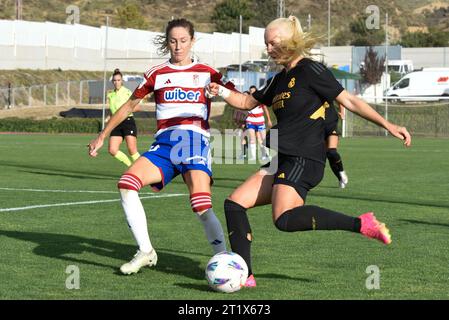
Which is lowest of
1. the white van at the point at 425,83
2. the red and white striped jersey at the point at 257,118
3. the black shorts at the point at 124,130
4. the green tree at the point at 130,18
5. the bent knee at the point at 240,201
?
the bent knee at the point at 240,201

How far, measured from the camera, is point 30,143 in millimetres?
35812

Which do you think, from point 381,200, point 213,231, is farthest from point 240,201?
point 381,200

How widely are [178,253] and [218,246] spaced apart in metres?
1.30

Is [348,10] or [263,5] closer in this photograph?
[263,5]

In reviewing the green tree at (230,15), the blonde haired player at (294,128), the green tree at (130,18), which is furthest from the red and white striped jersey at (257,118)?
the green tree at (230,15)

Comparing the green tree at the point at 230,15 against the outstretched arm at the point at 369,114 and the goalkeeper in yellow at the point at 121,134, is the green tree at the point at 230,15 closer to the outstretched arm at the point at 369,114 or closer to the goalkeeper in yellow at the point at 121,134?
the goalkeeper in yellow at the point at 121,134

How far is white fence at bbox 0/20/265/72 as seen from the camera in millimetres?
62250

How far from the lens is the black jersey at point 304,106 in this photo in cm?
762

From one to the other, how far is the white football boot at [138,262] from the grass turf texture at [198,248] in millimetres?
105

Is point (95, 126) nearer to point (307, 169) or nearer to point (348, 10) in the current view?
point (307, 169)

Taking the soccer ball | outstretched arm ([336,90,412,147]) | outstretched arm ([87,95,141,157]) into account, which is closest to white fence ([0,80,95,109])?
outstretched arm ([87,95,141,157])

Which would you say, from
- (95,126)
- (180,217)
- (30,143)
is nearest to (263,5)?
(95,126)

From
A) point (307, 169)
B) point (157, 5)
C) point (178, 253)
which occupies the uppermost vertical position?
point (157, 5)
